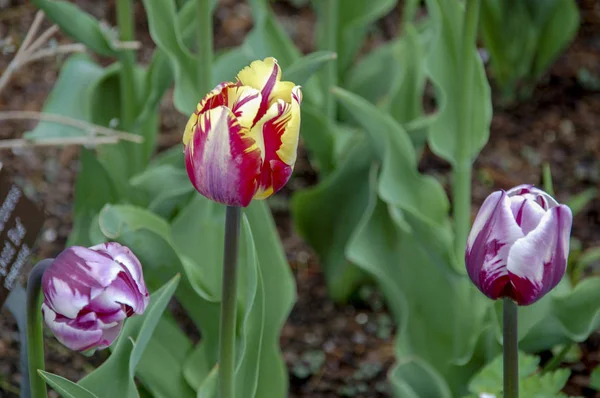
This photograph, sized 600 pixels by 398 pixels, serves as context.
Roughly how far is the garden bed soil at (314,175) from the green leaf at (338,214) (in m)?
0.08

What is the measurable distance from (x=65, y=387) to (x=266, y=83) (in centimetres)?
37

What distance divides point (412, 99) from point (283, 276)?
0.56 metres

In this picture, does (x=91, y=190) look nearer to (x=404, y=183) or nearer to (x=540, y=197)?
(x=404, y=183)

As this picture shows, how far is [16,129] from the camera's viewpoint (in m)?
2.20

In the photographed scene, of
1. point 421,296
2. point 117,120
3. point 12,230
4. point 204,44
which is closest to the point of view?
point 12,230

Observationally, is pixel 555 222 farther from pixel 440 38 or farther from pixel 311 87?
pixel 311 87

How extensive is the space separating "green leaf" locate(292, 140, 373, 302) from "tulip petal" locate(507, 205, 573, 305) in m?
0.79

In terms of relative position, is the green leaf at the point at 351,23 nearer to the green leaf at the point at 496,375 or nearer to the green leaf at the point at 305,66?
the green leaf at the point at 305,66

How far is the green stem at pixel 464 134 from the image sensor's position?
1327 millimetres

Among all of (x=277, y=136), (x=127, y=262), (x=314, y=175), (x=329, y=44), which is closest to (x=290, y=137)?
(x=277, y=136)

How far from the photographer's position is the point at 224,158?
0.82 m

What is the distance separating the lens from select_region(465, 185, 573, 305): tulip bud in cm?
85

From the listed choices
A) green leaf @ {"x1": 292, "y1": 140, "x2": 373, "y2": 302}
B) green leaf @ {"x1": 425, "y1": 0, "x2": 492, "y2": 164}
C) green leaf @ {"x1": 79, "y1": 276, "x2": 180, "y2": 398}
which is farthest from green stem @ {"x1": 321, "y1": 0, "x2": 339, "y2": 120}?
green leaf @ {"x1": 79, "y1": 276, "x2": 180, "y2": 398}

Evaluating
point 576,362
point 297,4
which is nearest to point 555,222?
point 576,362
